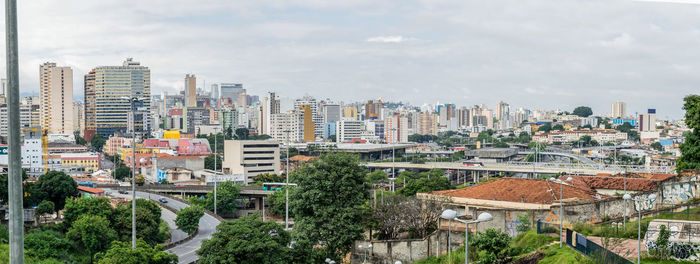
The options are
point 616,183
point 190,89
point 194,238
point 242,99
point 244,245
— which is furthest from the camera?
point 242,99

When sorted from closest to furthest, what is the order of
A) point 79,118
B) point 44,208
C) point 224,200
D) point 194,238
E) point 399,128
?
point 44,208, point 194,238, point 224,200, point 79,118, point 399,128

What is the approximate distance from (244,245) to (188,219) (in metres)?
6.87

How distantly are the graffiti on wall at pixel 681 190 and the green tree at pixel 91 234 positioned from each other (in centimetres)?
777

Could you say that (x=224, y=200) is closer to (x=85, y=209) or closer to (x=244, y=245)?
(x=85, y=209)

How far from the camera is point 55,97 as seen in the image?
41188mm

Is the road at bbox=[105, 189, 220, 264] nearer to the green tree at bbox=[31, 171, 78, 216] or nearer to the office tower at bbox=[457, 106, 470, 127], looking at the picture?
the green tree at bbox=[31, 171, 78, 216]

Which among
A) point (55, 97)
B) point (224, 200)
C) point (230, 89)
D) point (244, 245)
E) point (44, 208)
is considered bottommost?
point (224, 200)

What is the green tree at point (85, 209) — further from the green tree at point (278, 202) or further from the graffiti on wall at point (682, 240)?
the graffiti on wall at point (682, 240)

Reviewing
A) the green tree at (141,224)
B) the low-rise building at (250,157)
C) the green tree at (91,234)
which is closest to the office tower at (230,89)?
the low-rise building at (250,157)

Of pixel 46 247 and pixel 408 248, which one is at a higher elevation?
pixel 408 248

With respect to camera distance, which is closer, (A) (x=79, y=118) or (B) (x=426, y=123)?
(A) (x=79, y=118)

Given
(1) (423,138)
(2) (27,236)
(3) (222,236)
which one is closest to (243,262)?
(3) (222,236)

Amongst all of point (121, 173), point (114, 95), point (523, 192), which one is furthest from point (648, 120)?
point (523, 192)

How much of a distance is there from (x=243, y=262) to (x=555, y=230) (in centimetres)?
299
